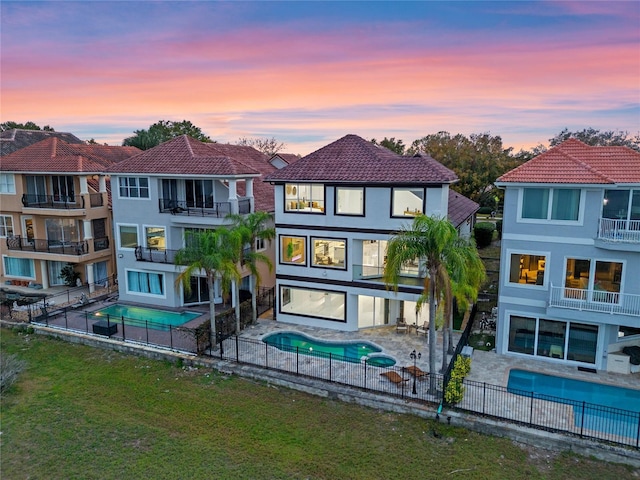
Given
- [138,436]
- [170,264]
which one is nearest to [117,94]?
[170,264]

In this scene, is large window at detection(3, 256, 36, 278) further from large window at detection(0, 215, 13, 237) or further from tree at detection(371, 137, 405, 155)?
tree at detection(371, 137, 405, 155)

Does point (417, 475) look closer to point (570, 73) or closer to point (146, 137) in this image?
point (570, 73)

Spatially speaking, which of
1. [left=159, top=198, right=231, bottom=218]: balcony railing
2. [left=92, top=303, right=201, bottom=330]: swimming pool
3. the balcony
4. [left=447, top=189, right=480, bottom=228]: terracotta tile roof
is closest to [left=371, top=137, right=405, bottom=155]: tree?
[left=447, top=189, right=480, bottom=228]: terracotta tile roof

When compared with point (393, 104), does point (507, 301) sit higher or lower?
lower

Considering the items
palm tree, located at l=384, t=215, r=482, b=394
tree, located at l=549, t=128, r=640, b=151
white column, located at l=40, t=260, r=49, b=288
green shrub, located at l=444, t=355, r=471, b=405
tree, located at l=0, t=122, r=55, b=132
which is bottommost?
green shrub, located at l=444, t=355, r=471, b=405

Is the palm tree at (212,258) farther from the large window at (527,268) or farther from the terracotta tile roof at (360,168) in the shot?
the large window at (527,268)

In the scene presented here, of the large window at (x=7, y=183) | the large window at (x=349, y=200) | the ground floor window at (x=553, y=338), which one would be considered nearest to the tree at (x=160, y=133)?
the large window at (x=7, y=183)

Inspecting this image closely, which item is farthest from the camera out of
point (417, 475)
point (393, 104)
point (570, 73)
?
point (393, 104)
